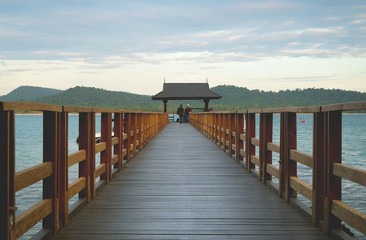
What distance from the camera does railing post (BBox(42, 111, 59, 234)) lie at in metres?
3.19

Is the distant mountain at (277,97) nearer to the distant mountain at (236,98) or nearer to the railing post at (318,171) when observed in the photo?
the distant mountain at (236,98)

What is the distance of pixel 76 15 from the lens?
24.2 metres

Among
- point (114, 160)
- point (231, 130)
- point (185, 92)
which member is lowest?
point (114, 160)

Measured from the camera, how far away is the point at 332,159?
3186mm

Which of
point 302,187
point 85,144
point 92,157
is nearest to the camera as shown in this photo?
point 302,187

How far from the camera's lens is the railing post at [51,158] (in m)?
3.19

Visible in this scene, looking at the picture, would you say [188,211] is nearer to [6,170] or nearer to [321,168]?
[321,168]

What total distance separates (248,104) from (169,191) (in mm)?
110850

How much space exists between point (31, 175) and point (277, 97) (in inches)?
4752

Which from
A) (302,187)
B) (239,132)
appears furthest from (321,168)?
(239,132)

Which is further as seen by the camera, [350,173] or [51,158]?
[51,158]

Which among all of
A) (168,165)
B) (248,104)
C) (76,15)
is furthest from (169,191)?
(248,104)

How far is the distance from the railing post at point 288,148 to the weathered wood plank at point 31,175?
2.39 meters

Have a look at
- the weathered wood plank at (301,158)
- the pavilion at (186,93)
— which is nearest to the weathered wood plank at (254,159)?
the weathered wood plank at (301,158)
